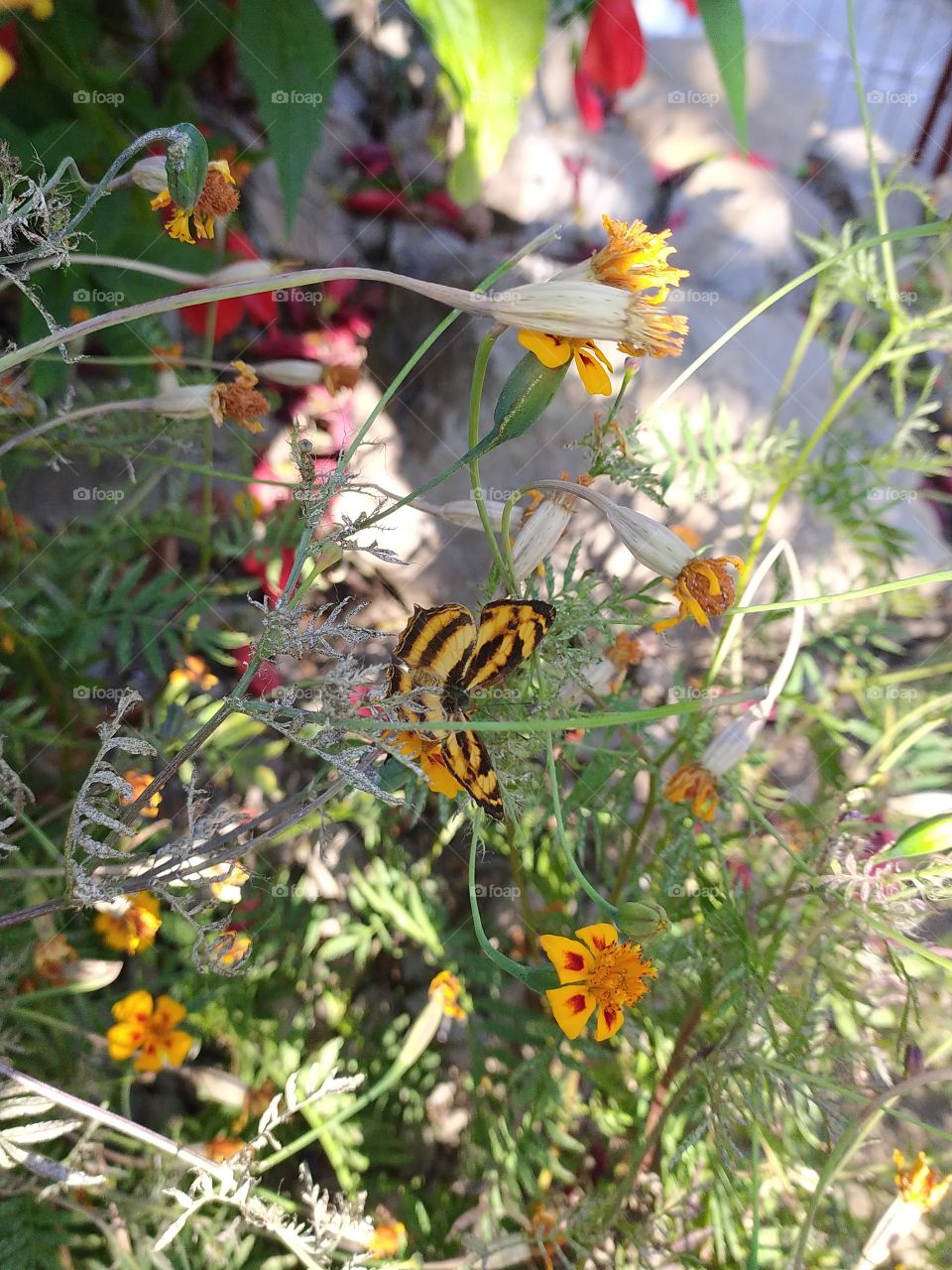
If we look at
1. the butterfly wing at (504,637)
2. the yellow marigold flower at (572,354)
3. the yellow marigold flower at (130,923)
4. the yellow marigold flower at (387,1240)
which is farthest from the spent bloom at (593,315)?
the yellow marigold flower at (387,1240)

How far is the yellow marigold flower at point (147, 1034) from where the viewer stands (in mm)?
625

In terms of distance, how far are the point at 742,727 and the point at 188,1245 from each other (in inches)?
21.6

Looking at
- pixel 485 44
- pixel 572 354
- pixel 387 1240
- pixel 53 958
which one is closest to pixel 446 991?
pixel 387 1240

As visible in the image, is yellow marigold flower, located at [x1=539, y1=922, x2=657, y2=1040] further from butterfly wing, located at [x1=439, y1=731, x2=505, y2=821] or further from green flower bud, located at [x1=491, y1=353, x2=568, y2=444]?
green flower bud, located at [x1=491, y1=353, x2=568, y2=444]

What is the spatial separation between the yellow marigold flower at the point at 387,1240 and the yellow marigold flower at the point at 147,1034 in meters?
0.19

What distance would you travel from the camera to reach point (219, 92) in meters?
1.39

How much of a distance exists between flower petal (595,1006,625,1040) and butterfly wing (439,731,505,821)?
14 cm

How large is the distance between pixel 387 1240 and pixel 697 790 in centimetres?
40

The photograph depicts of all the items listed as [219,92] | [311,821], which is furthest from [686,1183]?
[219,92]

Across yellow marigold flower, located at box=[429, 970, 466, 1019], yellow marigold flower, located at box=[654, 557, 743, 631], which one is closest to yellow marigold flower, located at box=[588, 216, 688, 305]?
yellow marigold flower, located at box=[654, 557, 743, 631]

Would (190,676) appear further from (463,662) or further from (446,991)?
(463,662)

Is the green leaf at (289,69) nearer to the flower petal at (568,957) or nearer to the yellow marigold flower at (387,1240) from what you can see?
the flower petal at (568,957)

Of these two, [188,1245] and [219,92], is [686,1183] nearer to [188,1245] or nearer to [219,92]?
[188,1245]

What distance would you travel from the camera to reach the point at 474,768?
38cm
